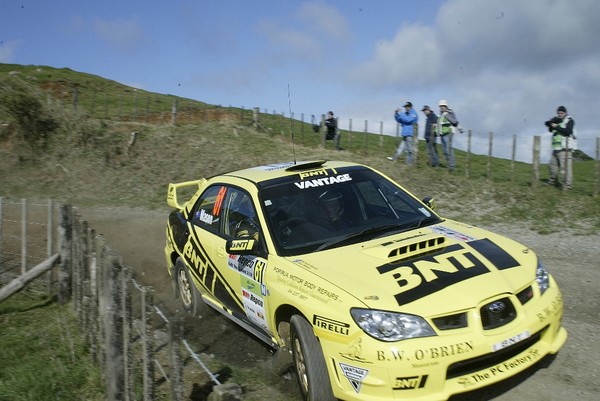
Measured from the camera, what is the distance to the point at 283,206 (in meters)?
5.69

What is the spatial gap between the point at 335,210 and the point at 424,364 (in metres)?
2.02

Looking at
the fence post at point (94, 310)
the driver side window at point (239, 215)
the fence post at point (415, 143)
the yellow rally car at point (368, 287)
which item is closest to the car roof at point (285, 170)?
the yellow rally car at point (368, 287)

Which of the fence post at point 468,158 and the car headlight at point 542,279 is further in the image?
the fence post at point 468,158

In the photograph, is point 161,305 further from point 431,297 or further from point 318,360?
point 431,297

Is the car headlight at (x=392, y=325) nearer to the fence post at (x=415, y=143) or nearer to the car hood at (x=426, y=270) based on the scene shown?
the car hood at (x=426, y=270)

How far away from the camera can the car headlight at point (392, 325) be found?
4.06m

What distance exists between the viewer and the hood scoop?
15.6ft

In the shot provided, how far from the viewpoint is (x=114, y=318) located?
14.4 ft

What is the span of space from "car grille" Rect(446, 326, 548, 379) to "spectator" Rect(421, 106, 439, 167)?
1240cm

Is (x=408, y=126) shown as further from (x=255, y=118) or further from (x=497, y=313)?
(x=497, y=313)

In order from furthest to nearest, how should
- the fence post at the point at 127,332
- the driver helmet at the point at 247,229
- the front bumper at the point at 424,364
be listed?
1. the driver helmet at the point at 247,229
2. the fence post at the point at 127,332
3. the front bumper at the point at 424,364

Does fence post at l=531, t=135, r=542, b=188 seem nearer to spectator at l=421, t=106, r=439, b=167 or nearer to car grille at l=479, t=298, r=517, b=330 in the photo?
spectator at l=421, t=106, r=439, b=167

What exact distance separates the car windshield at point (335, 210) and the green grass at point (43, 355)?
212 centimetres

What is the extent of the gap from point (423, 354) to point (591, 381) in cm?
174
